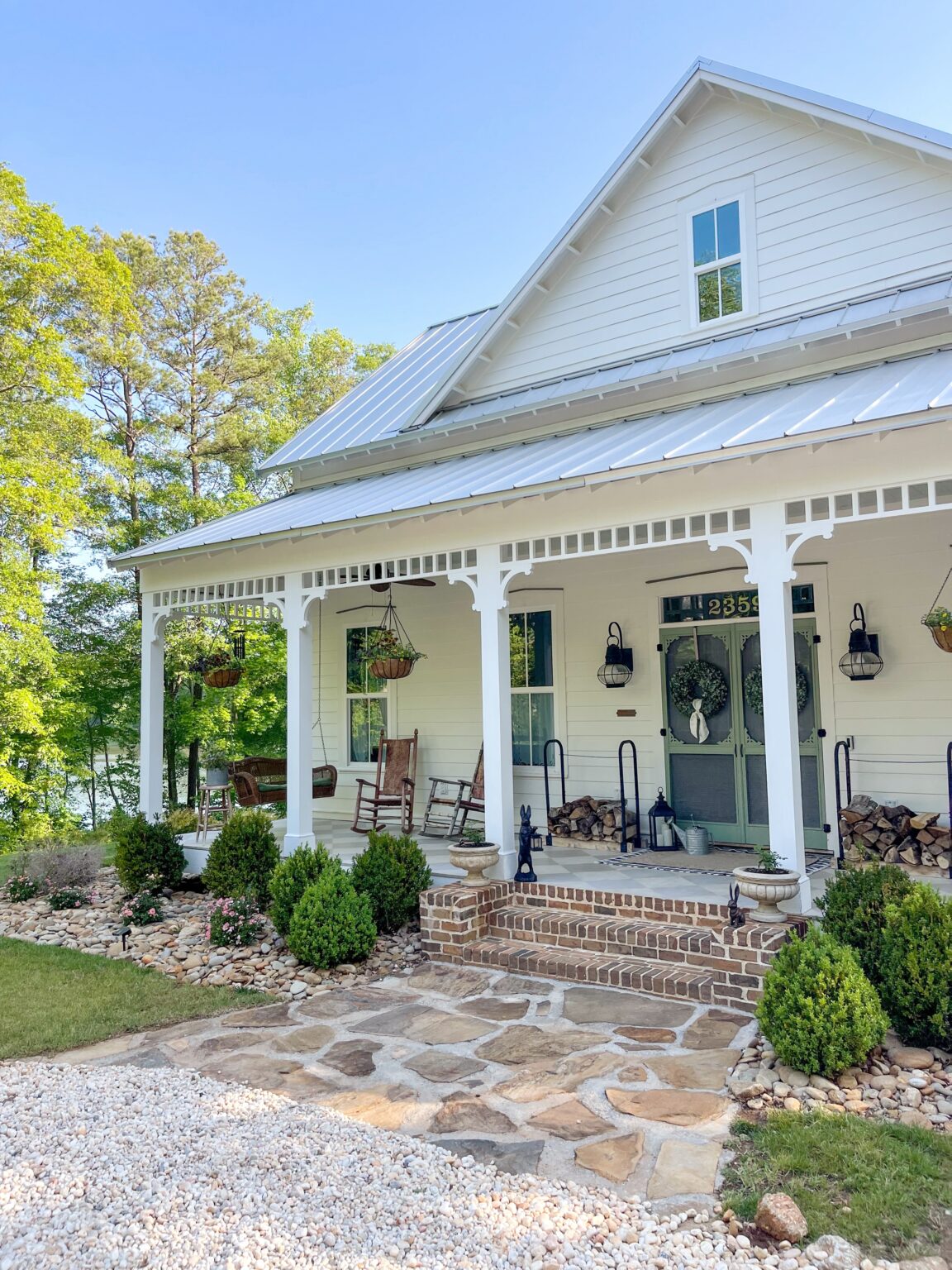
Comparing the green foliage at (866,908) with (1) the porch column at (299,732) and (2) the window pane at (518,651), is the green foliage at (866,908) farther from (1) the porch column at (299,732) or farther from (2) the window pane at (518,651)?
(2) the window pane at (518,651)

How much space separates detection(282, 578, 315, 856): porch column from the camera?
828 cm

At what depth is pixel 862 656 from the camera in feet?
23.7

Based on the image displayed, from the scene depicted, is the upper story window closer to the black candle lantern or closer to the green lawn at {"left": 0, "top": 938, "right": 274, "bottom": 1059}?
the black candle lantern

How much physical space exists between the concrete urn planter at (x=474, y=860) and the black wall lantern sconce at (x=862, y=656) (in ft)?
10.9

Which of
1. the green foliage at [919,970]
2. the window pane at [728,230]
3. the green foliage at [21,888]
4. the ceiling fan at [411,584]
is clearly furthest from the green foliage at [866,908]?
the green foliage at [21,888]

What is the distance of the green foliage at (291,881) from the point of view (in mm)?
6777

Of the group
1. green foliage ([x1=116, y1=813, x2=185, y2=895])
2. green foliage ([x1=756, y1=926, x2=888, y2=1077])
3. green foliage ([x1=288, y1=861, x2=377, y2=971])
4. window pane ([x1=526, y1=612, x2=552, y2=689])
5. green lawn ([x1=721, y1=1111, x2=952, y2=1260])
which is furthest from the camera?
window pane ([x1=526, y1=612, x2=552, y2=689])

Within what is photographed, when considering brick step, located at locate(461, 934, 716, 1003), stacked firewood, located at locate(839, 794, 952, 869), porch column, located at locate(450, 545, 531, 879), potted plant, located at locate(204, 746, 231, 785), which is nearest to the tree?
potted plant, located at locate(204, 746, 231, 785)

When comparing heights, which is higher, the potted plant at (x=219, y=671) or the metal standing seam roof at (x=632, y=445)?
the metal standing seam roof at (x=632, y=445)

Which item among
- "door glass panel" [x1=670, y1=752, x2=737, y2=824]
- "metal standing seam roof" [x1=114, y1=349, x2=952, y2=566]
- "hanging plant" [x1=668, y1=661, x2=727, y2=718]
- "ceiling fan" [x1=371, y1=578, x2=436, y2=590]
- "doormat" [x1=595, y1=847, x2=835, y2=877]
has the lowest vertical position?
"doormat" [x1=595, y1=847, x2=835, y2=877]

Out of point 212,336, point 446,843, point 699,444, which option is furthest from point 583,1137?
point 212,336

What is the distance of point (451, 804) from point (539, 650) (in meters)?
1.94

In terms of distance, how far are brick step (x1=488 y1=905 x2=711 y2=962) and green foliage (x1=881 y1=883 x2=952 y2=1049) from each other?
1.24 metres

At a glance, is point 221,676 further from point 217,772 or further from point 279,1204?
point 279,1204
